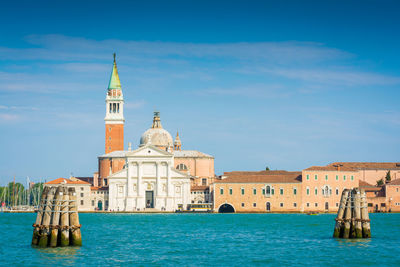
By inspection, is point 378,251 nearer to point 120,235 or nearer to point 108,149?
point 120,235

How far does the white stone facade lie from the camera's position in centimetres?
8962

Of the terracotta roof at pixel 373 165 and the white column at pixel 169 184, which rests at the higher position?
the terracotta roof at pixel 373 165

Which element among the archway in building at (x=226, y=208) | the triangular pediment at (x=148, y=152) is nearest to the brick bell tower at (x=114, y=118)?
the triangular pediment at (x=148, y=152)

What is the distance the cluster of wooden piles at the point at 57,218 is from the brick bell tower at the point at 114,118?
72023mm

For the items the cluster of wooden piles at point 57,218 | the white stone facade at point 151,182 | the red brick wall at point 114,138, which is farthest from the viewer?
the red brick wall at point 114,138

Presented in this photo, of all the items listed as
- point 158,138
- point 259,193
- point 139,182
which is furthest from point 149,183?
point 259,193

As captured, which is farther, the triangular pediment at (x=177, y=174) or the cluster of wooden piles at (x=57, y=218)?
the triangular pediment at (x=177, y=174)

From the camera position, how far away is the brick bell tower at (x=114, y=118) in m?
104

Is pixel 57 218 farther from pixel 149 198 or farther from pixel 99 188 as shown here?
pixel 99 188

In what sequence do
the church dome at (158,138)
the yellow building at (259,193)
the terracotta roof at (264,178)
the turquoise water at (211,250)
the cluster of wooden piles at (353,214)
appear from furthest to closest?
1. the church dome at (158,138)
2. the terracotta roof at (264,178)
3. the yellow building at (259,193)
4. the cluster of wooden piles at (353,214)
5. the turquoise water at (211,250)

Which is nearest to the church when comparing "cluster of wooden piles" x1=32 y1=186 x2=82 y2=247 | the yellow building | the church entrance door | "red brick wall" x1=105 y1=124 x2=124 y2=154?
the church entrance door

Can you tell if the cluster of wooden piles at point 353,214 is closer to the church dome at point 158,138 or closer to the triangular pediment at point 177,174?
the triangular pediment at point 177,174

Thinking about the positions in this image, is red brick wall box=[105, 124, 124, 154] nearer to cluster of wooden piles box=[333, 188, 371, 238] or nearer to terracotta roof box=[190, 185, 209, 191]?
terracotta roof box=[190, 185, 209, 191]

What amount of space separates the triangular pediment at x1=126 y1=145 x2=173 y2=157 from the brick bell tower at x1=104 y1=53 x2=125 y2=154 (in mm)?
13882
